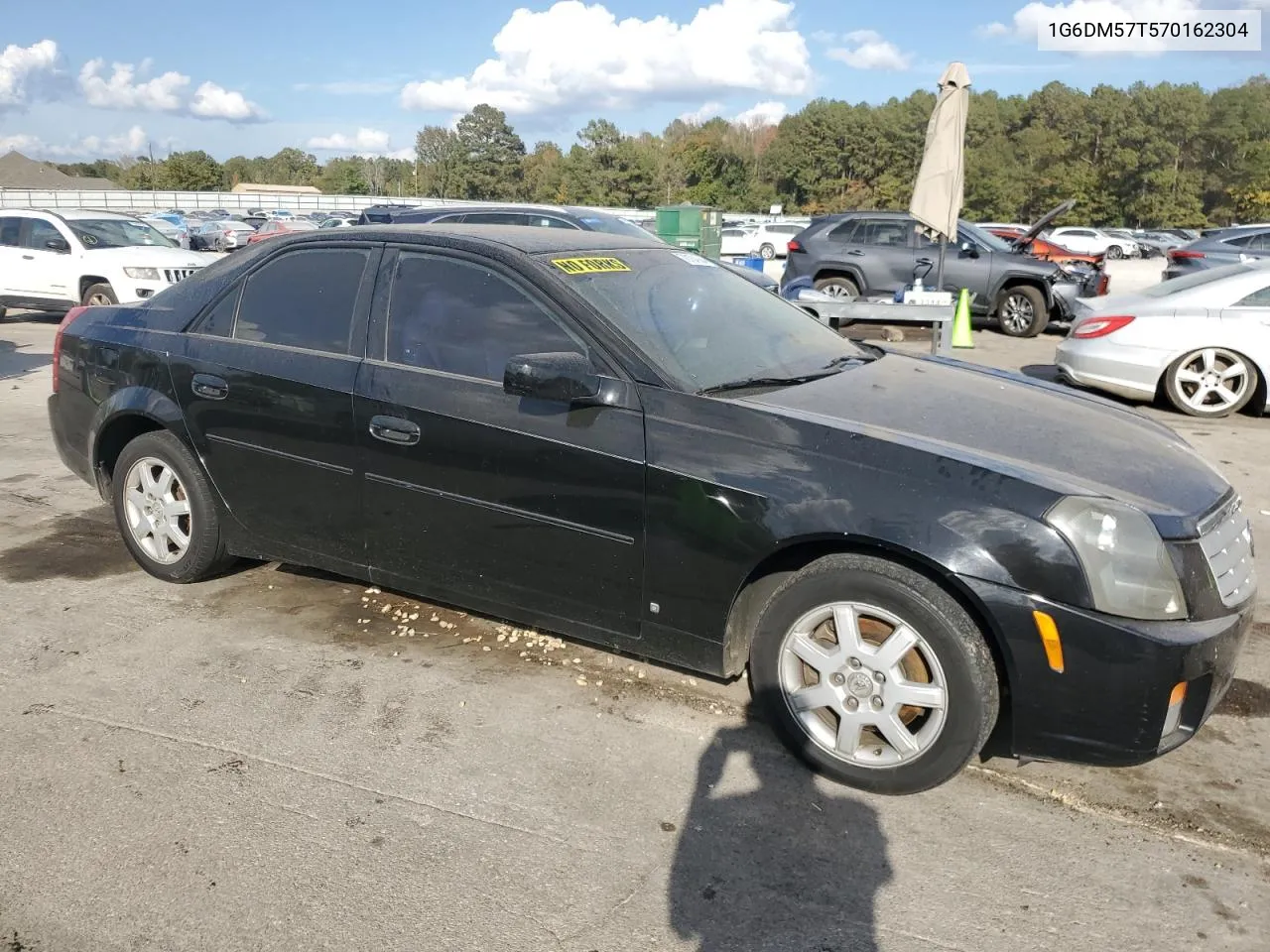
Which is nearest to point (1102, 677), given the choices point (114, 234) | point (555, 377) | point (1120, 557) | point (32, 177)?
point (1120, 557)

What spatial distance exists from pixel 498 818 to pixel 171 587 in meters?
2.53

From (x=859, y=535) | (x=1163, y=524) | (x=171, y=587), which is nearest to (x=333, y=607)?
(x=171, y=587)

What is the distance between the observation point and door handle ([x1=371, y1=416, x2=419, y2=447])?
3752 millimetres

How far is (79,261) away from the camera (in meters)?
13.8

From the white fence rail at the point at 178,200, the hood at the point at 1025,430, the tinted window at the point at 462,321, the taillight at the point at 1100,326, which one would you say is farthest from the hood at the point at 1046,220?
the white fence rail at the point at 178,200

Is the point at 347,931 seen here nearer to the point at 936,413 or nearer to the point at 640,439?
the point at 640,439

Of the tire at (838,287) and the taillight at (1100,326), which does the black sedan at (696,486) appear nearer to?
the taillight at (1100,326)

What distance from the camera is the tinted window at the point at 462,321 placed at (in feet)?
12.0

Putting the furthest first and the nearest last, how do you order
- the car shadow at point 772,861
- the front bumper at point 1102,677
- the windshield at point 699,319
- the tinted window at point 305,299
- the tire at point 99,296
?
the tire at point 99,296 → the tinted window at point 305,299 → the windshield at point 699,319 → the front bumper at point 1102,677 → the car shadow at point 772,861

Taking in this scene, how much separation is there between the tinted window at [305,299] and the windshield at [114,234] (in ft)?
37.7

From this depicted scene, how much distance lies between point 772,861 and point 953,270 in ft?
41.5

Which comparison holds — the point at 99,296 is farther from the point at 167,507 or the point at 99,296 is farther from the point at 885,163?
the point at 885,163

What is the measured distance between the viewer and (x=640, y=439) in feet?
10.9

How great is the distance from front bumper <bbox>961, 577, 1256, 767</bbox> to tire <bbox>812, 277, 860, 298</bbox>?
11901 millimetres
